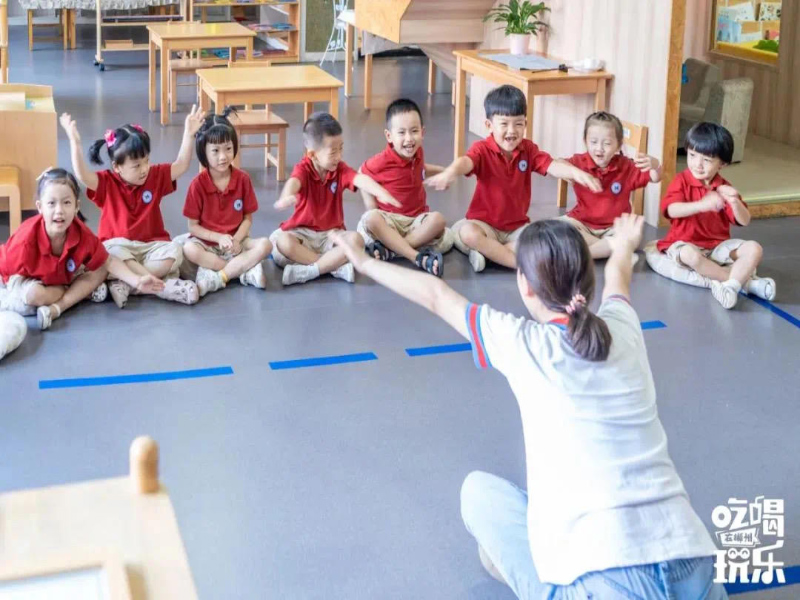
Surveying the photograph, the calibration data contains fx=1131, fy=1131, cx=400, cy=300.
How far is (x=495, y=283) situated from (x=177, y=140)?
9.51 feet

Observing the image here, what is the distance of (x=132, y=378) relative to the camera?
3506 mm

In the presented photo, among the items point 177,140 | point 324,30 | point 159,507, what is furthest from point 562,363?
point 324,30

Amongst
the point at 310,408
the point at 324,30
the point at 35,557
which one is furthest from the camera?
the point at 324,30

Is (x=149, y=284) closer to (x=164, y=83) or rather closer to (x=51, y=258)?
(x=51, y=258)

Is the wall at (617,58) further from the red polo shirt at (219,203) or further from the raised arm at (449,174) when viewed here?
the red polo shirt at (219,203)

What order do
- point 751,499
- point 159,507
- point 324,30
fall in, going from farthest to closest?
point 324,30, point 751,499, point 159,507

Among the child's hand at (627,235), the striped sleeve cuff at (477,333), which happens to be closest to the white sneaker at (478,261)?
the child's hand at (627,235)

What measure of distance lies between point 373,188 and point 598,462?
2400 mm

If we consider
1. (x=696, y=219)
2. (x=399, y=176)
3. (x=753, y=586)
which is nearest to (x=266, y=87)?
(x=399, y=176)

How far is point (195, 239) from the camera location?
14.3 feet

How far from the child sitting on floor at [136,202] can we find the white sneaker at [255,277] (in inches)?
9.8

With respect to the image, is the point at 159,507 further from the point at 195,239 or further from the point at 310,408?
the point at 195,239

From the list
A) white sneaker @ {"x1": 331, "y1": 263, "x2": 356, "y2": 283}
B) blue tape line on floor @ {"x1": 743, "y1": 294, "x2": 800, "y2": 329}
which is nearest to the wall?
blue tape line on floor @ {"x1": 743, "y1": 294, "x2": 800, "y2": 329}

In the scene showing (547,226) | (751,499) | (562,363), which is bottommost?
(751,499)
